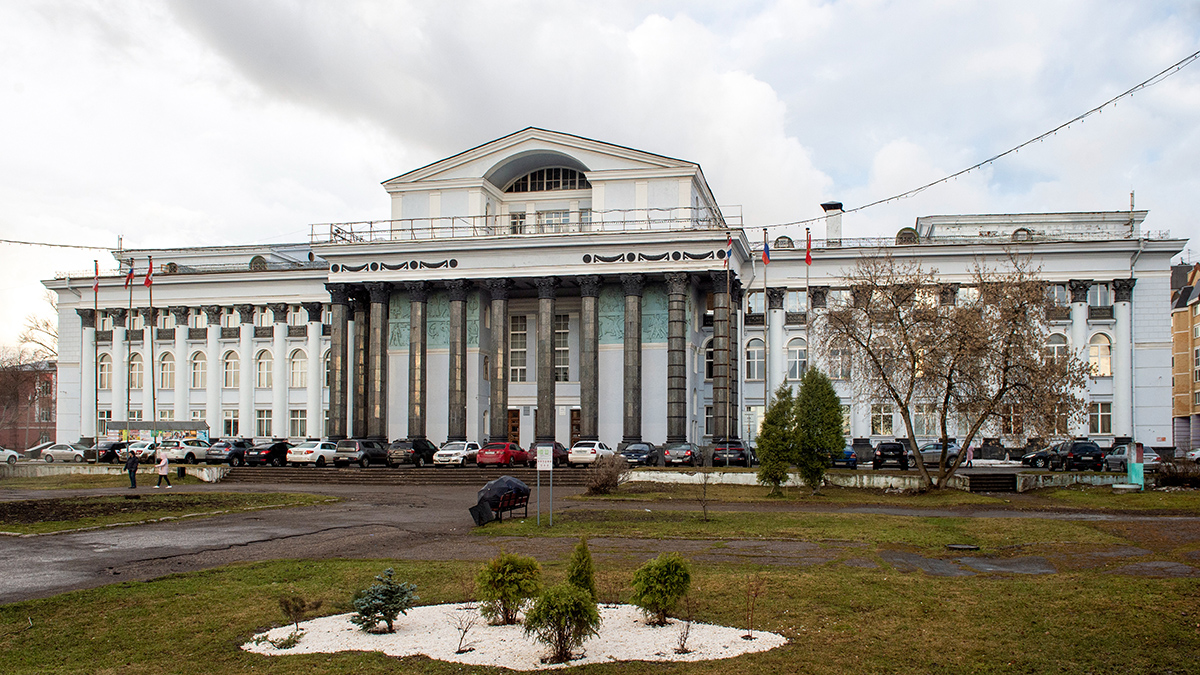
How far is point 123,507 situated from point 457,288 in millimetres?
28687

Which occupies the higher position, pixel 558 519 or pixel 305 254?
pixel 305 254

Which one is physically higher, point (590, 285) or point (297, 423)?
point (590, 285)

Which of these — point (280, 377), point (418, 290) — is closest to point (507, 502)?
point (418, 290)

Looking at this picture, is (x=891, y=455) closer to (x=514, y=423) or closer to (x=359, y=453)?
(x=514, y=423)

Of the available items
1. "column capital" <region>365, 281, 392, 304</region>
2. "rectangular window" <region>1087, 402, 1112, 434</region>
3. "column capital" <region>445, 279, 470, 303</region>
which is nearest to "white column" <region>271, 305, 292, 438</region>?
"column capital" <region>365, 281, 392, 304</region>

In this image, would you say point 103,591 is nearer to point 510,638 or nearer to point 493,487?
point 510,638

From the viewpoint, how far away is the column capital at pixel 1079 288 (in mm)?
54812

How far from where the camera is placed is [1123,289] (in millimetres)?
54562

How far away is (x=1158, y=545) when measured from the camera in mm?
16531

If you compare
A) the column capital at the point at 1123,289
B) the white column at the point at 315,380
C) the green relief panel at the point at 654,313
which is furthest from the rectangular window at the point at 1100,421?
the white column at the point at 315,380

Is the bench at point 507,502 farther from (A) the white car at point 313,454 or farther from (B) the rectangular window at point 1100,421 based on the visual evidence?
(B) the rectangular window at point 1100,421

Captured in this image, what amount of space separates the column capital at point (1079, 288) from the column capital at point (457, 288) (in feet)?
119

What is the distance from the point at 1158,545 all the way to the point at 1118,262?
146 feet

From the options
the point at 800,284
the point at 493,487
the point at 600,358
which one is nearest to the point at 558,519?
the point at 493,487
